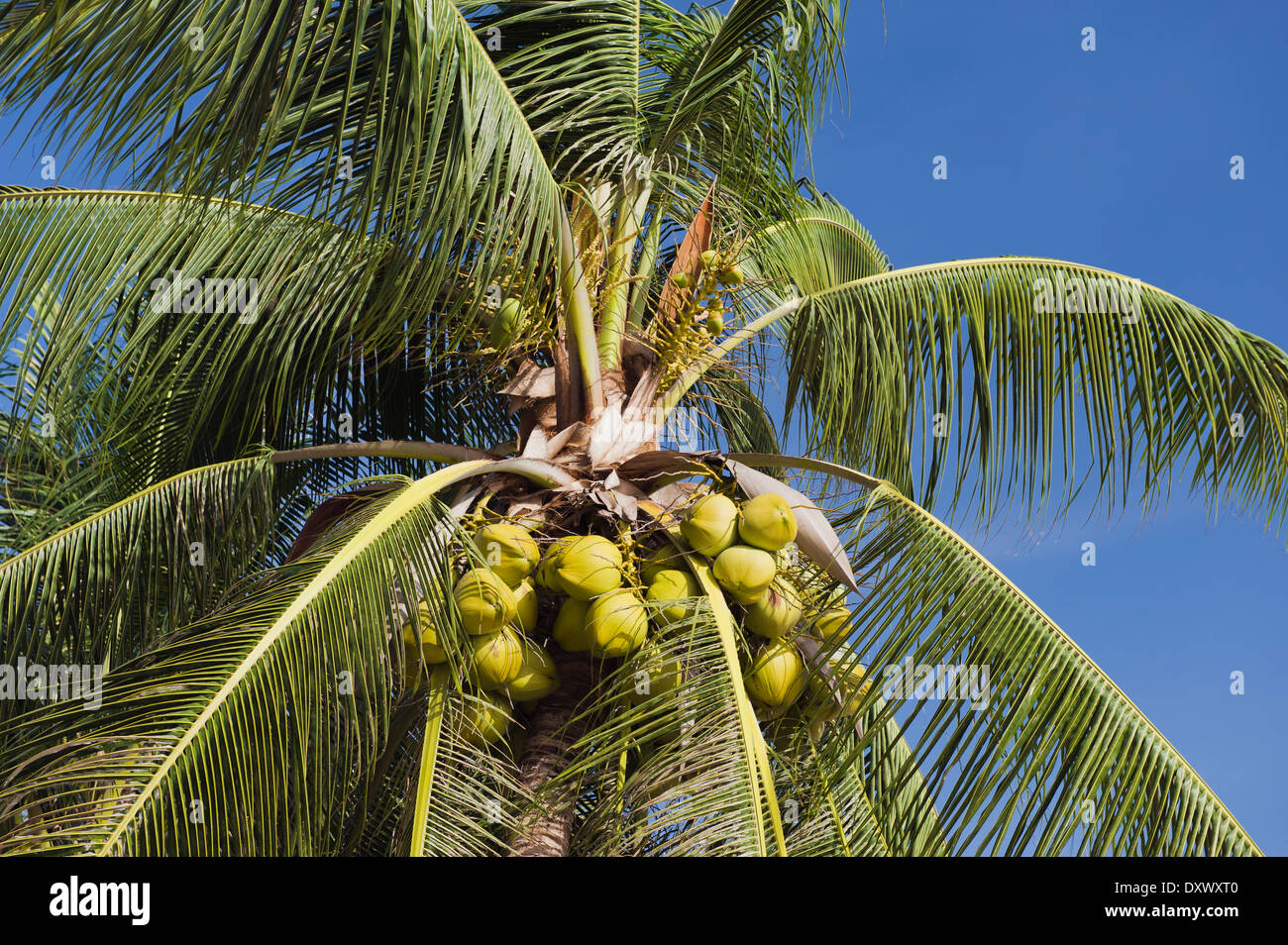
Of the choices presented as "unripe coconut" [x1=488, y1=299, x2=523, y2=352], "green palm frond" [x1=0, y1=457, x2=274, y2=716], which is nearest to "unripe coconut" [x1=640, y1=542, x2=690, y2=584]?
"unripe coconut" [x1=488, y1=299, x2=523, y2=352]

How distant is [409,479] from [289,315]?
1.02m

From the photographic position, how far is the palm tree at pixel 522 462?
10.3 feet

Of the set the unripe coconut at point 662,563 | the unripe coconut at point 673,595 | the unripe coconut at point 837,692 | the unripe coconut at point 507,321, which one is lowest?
the unripe coconut at point 837,692

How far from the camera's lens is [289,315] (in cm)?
458

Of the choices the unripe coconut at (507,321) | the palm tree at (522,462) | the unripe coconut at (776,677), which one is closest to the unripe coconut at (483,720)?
the palm tree at (522,462)

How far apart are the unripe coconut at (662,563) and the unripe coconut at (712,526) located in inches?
4.2

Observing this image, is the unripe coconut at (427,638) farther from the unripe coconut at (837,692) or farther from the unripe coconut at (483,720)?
the unripe coconut at (837,692)

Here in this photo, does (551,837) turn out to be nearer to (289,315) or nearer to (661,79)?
(289,315)

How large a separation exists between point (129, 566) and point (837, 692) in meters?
2.62

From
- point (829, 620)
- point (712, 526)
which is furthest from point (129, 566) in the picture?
point (829, 620)

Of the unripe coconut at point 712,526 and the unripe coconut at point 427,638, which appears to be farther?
the unripe coconut at point 712,526

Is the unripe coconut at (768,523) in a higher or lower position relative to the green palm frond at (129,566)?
higher

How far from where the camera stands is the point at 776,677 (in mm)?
3781

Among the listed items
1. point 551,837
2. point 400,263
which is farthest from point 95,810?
point 400,263
